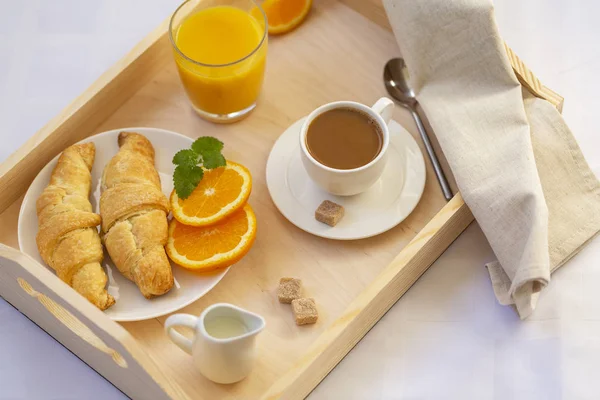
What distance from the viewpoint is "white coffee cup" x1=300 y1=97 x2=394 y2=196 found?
1.85 meters

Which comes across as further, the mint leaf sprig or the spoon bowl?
the spoon bowl

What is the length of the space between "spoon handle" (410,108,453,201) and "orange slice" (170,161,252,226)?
17.4 inches

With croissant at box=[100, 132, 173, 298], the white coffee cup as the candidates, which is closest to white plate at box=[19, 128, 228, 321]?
croissant at box=[100, 132, 173, 298]

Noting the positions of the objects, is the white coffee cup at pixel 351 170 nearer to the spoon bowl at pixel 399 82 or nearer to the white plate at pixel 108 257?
the spoon bowl at pixel 399 82

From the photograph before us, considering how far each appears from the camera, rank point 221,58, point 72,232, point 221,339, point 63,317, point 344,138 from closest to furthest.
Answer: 1. point 221,339
2. point 63,317
3. point 72,232
4. point 344,138
5. point 221,58

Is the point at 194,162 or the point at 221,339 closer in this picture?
the point at 221,339

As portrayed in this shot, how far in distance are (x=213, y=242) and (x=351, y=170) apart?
0.34 m

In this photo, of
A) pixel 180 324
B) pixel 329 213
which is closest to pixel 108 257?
pixel 180 324

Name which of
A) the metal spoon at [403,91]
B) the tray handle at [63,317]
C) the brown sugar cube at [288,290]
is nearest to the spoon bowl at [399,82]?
the metal spoon at [403,91]

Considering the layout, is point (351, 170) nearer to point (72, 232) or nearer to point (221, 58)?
point (221, 58)

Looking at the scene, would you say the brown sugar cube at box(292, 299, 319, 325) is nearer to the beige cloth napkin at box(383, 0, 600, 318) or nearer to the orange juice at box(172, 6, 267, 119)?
the beige cloth napkin at box(383, 0, 600, 318)

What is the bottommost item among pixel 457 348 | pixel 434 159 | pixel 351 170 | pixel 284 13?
pixel 457 348

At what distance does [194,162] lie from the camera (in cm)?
191

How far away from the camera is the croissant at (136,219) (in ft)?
5.86
